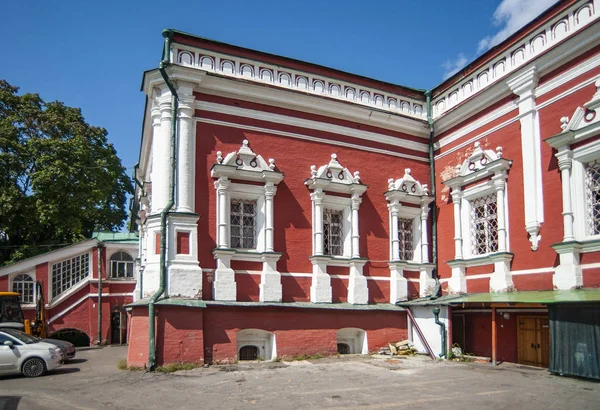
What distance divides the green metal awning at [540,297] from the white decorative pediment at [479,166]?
3.17m

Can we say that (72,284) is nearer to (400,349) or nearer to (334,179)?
(334,179)

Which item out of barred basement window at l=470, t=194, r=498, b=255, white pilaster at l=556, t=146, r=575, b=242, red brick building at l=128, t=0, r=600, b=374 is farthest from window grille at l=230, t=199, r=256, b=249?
white pilaster at l=556, t=146, r=575, b=242

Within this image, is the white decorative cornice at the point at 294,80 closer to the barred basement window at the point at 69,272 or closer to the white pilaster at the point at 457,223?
the white pilaster at the point at 457,223

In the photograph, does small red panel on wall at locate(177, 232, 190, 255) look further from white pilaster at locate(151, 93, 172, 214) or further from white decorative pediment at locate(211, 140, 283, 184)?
white decorative pediment at locate(211, 140, 283, 184)

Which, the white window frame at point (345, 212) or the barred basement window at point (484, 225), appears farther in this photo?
the white window frame at point (345, 212)

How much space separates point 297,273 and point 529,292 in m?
5.68

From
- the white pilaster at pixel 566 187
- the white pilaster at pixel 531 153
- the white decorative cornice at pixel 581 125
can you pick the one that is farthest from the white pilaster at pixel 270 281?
the white decorative cornice at pixel 581 125

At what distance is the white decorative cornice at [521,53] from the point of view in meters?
12.6

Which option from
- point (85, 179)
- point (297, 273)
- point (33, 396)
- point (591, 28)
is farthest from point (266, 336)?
point (85, 179)

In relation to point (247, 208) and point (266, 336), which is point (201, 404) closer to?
point (266, 336)

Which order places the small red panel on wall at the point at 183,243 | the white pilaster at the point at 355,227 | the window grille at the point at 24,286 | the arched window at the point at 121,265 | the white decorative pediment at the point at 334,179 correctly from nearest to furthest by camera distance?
the small red panel on wall at the point at 183,243, the white decorative pediment at the point at 334,179, the white pilaster at the point at 355,227, the window grille at the point at 24,286, the arched window at the point at 121,265

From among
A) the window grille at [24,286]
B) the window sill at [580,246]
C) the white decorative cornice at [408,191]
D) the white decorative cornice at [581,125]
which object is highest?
the white decorative cornice at [581,125]

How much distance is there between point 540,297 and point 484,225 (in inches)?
142

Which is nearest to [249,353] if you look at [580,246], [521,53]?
[580,246]
